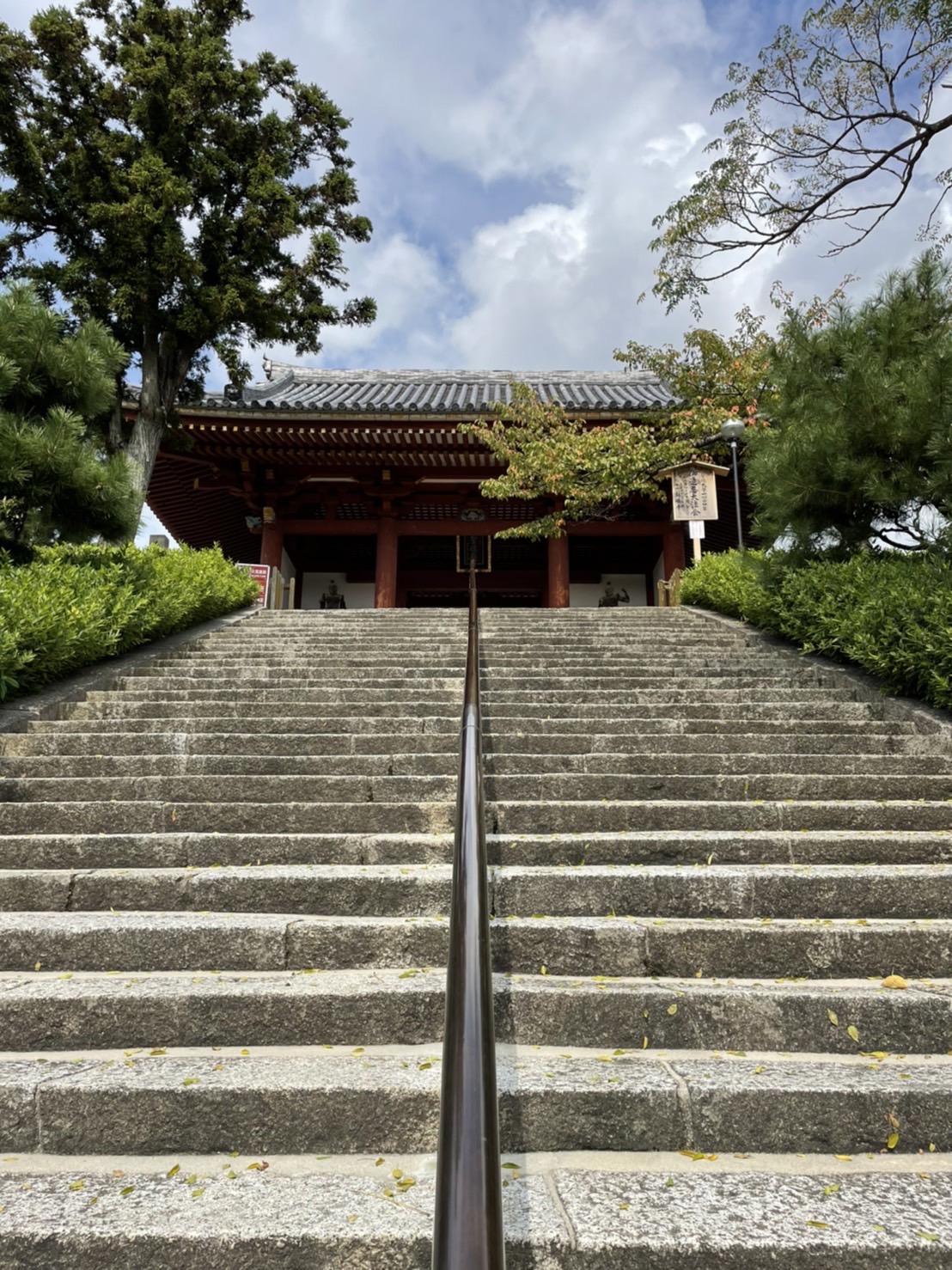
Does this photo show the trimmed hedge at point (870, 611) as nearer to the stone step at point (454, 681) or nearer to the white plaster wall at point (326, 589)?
the stone step at point (454, 681)

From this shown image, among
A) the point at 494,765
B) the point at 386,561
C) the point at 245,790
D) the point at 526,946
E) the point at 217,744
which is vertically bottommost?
the point at 526,946

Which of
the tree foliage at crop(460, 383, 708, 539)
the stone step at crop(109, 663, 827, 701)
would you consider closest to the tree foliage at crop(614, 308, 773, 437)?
the tree foliage at crop(460, 383, 708, 539)

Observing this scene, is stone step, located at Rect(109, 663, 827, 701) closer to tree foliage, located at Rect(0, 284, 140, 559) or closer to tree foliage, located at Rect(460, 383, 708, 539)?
tree foliage, located at Rect(0, 284, 140, 559)

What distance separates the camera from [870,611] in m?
5.44

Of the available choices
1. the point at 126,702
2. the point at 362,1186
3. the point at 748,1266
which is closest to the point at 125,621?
the point at 126,702

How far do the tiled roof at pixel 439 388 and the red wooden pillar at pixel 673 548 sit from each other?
2971 mm

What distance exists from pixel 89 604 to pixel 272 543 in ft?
23.4

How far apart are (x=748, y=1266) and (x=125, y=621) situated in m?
6.15

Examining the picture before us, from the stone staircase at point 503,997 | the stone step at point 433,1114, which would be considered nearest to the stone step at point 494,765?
the stone staircase at point 503,997

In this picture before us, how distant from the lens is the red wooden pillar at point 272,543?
12.8 m

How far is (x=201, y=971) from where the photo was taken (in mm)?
2635


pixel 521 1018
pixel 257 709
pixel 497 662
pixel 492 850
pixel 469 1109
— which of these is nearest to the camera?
pixel 469 1109

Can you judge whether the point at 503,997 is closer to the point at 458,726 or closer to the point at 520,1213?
the point at 520,1213

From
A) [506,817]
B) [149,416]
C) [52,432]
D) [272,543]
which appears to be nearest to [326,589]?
[272,543]
